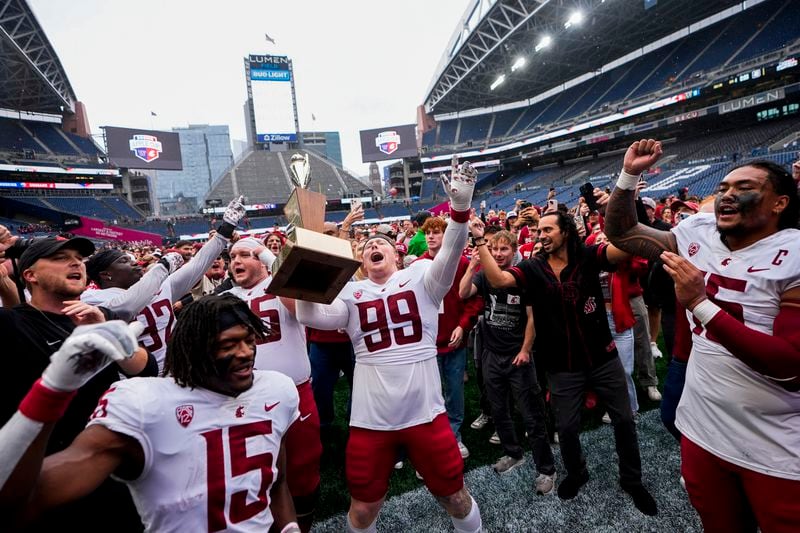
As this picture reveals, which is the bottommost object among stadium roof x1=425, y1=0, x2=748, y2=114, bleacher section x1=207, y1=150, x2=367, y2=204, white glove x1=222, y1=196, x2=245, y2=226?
white glove x1=222, y1=196, x2=245, y2=226

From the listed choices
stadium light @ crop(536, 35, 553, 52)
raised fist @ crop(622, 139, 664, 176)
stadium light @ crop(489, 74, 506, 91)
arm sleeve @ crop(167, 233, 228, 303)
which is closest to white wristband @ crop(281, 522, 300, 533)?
arm sleeve @ crop(167, 233, 228, 303)

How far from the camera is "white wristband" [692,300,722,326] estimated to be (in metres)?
1.51

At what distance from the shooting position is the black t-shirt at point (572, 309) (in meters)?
2.71

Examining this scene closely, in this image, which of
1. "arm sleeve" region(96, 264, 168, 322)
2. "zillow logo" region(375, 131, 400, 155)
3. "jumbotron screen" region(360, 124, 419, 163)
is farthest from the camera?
"zillow logo" region(375, 131, 400, 155)

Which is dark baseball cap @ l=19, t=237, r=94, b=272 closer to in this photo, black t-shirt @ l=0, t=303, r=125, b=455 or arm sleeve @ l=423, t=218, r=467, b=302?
black t-shirt @ l=0, t=303, r=125, b=455

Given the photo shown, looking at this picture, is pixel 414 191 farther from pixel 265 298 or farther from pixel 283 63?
pixel 265 298

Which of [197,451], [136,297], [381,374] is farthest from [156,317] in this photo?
[197,451]

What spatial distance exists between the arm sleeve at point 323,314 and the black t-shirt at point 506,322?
1456 millimetres

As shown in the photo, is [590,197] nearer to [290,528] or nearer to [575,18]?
[290,528]

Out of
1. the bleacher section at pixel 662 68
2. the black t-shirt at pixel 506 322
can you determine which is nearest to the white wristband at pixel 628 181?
the black t-shirt at pixel 506 322

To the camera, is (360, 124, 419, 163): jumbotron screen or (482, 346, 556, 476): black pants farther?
(360, 124, 419, 163): jumbotron screen

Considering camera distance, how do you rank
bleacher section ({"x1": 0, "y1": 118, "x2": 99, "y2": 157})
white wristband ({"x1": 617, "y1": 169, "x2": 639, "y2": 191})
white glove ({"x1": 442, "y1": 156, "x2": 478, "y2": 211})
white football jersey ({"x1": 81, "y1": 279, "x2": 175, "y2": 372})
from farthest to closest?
bleacher section ({"x1": 0, "y1": 118, "x2": 99, "y2": 157}), white football jersey ({"x1": 81, "y1": 279, "x2": 175, "y2": 372}), white glove ({"x1": 442, "y1": 156, "x2": 478, "y2": 211}), white wristband ({"x1": 617, "y1": 169, "x2": 639, "y2": 191})

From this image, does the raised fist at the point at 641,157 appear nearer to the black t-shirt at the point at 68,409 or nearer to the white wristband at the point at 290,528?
the white wristband at the point at 290,528

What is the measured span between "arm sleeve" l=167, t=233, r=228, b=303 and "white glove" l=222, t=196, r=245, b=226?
0.15 m
